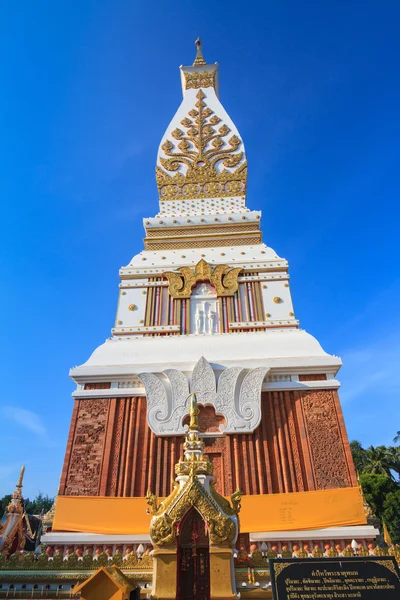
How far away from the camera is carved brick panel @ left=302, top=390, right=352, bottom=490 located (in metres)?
8.80

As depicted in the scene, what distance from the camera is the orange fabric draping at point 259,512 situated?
8.09 meters

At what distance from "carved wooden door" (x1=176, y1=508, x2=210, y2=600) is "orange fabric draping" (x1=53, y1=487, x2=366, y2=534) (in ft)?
8.30

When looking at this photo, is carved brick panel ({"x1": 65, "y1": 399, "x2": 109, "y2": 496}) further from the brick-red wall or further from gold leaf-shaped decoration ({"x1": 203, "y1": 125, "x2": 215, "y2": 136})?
gold leaf-shaped decoration ({"x1": 203, "y1": 125, "x2": 215, "y2": 136})

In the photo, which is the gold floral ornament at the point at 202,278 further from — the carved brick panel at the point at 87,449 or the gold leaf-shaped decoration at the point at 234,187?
the carved brick panel at the point at 87,449

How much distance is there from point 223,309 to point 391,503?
2168 cm

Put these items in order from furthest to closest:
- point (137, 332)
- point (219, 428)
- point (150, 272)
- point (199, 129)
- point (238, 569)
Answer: point (199, 129)
point (150, 272)
point (137, 332)
point (219, 428)
point (238, 569)

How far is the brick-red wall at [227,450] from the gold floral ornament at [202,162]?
8756 millimetres

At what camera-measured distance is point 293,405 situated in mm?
9883

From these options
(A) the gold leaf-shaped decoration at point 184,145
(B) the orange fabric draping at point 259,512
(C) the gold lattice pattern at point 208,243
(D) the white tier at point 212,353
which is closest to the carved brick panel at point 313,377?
(D) the white tier at point 212,353

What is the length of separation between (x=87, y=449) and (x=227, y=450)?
315 centimetres

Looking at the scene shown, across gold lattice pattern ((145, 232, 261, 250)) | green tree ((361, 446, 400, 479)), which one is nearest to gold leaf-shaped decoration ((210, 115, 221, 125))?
gold lattice pattern ((145, 232, 261, 250))

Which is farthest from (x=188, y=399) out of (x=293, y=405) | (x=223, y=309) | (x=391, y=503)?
(x=391, y=503)

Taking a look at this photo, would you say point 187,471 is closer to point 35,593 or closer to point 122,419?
point 35,593

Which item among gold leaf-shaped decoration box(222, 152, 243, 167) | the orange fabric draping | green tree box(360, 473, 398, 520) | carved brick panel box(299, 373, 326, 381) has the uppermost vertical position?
gold leaf-shaped decoration box(222, 152, 243, 167)
